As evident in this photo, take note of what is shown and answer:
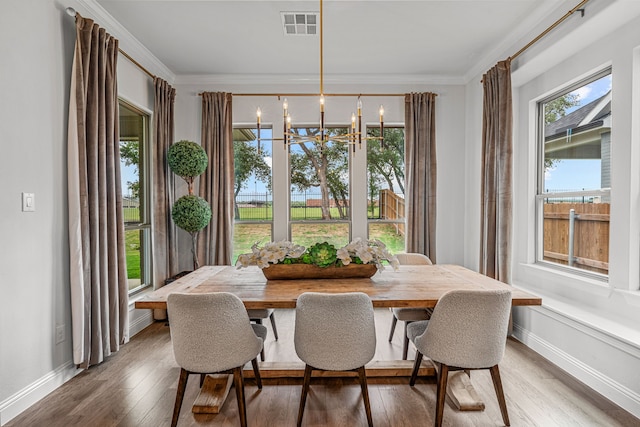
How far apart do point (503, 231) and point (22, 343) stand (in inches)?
145

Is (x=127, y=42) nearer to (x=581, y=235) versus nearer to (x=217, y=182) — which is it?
(x=217, y=182)

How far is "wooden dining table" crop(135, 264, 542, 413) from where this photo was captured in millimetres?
1972

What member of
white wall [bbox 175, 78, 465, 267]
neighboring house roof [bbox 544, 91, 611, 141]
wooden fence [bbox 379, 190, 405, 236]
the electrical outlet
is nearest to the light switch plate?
the electrical outlet

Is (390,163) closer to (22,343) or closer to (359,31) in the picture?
(359,31)

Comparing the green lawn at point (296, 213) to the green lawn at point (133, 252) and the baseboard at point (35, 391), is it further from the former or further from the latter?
the baseboard at point (35, 391)

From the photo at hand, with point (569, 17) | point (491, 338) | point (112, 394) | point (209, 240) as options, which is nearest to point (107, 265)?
point (112, 394)

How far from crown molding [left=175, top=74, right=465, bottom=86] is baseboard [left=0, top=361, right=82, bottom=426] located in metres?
3.20

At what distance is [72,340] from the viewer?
254 centimetres

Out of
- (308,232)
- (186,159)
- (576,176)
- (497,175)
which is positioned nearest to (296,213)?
(308,232)

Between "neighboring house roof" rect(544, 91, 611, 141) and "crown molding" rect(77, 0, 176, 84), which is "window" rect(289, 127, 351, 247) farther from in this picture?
"neighboring house roof" rect(544, 91, 611, 141)

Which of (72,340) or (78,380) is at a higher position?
(72,340)

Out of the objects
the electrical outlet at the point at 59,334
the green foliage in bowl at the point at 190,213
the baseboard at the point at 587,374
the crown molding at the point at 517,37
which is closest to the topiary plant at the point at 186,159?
the green foliage in bowl at the point at 190,213

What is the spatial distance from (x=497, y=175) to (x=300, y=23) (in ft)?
7.47

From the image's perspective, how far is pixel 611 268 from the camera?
2516 mm
